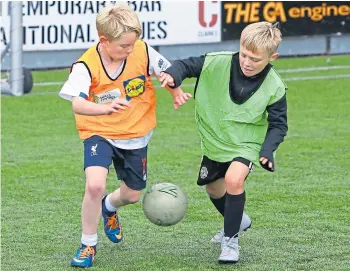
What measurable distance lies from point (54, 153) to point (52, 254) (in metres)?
3.70

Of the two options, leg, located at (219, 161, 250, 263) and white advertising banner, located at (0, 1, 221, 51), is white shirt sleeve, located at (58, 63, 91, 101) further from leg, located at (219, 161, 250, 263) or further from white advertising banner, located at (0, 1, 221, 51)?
white advertising banner, located at (0, 1, 221, 51)

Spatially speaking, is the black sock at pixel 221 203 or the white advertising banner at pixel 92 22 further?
the white advertising banner at pixel 92 22

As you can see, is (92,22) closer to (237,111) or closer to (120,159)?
(120,159)

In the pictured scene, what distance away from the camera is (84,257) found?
5.81 meters

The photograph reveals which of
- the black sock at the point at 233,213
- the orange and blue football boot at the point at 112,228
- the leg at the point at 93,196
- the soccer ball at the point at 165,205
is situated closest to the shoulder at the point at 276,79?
the black sock at the point at 233,213

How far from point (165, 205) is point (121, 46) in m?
0.94

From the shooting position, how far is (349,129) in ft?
35.5

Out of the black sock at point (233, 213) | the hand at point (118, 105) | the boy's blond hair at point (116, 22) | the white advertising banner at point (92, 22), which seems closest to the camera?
the hand at point (118, 105)

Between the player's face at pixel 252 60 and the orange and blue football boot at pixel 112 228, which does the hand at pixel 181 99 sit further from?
the orange and blue football boot at pixel 112 228

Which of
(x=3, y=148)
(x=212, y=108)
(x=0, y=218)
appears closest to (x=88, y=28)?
(x=3, y=148)

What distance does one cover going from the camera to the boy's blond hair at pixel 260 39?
5.75 meters

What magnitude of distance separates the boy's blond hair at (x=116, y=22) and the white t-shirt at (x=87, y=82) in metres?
0.24

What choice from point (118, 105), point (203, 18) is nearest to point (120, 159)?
point (118, 105)

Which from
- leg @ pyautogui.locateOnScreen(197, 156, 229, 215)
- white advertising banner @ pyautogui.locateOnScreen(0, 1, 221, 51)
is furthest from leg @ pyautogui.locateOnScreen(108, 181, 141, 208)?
white advertising banner @ pyautogui.locateOnScreen(0, 1, 221, 51)
